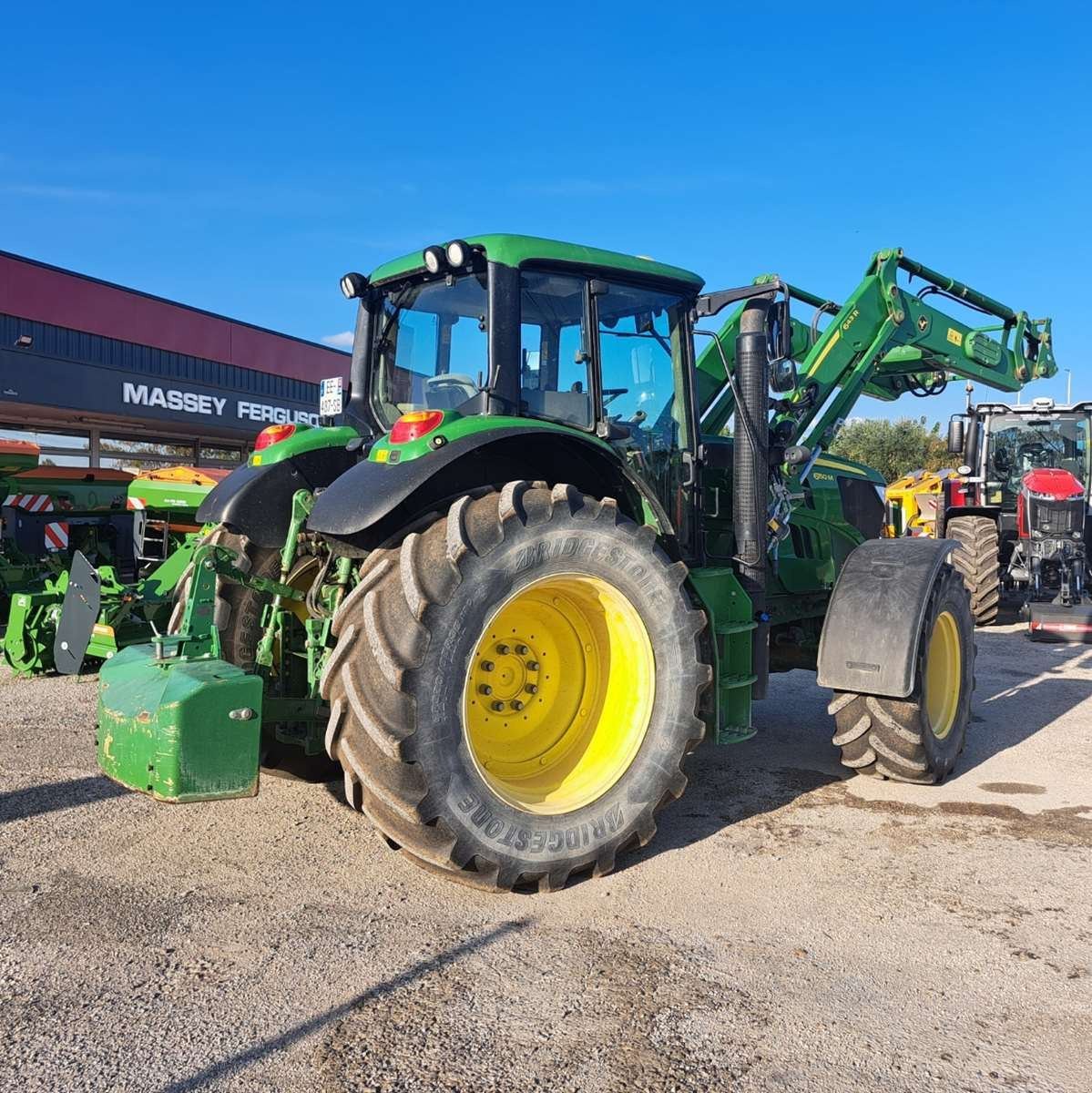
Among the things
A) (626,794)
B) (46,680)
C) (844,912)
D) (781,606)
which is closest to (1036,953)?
(844,912)

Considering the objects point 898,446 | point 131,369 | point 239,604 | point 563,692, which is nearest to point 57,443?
point 131,369

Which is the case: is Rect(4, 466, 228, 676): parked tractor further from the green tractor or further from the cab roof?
the cab roof

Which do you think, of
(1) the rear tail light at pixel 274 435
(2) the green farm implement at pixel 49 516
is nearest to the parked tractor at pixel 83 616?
(2) the green farm implement at pixel 49 516

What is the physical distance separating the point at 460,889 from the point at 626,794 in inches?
29.8

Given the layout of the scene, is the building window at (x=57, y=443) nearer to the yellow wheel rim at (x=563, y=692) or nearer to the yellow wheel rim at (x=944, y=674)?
the yellow wheel rim at (x=563, y=692)

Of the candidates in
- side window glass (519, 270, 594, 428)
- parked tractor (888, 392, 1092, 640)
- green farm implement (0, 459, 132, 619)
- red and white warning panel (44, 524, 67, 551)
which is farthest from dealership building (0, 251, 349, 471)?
side window glass (519, 270, 594, 428)

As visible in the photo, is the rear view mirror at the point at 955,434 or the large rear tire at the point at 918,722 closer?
the large rear tire at the point at 918,722

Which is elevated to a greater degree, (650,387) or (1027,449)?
(1027,449)

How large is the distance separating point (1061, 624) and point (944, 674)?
19.7 feet

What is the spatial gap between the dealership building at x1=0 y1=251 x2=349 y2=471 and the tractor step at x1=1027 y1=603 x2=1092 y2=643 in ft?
42.7

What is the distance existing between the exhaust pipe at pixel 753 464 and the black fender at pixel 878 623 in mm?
367

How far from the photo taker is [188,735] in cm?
330

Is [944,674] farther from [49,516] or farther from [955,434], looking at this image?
[49,516]

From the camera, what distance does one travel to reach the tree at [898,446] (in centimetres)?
4028
